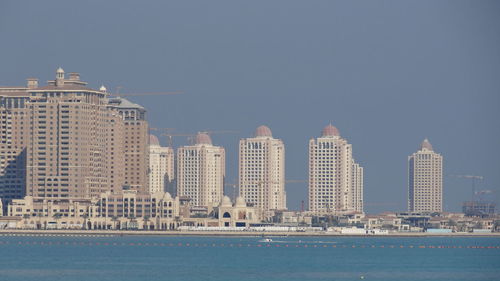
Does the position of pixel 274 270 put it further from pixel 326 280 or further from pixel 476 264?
pixel 476 264

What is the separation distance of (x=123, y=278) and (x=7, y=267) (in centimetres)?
2197

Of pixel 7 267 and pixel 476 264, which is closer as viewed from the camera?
pixel 7 267

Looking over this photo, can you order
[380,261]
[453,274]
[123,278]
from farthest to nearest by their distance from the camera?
[380,261], [453,274], [123,278]

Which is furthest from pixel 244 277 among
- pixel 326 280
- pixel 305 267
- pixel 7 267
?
pixel 7 267

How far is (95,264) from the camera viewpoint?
18375 centimetres

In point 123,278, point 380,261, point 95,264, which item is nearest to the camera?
point 123,278

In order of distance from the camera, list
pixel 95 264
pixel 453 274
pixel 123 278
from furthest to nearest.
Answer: pixel 95 264 < pixel 453 274 < pixel 123 278

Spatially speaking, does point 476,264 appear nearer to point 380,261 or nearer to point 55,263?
point 380,261

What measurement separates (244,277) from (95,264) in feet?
92.4

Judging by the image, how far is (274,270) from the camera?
174375 millimetres

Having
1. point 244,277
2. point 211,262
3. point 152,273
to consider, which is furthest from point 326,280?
point 211,262

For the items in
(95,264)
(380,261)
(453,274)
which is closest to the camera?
(453,274)

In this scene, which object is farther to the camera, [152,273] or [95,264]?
[95,264]

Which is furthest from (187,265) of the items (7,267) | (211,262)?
(7,267)
